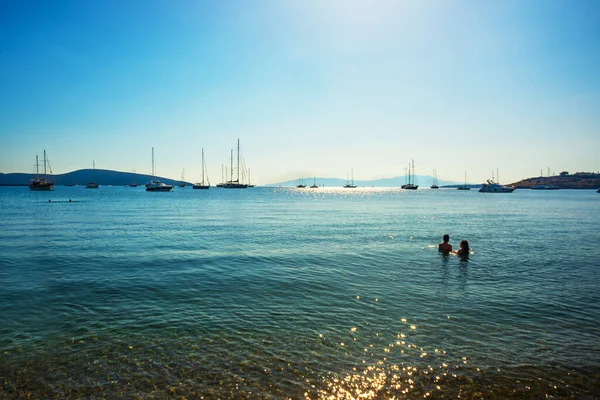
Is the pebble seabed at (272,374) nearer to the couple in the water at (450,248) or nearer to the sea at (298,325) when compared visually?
the sea at (298,325)

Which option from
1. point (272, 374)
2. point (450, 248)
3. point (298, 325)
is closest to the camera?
point (272, 374)

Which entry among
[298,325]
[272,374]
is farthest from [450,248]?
[272,374]

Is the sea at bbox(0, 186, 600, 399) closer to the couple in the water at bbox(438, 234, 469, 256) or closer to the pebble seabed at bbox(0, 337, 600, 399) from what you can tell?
the pebble seabed at bbox(0, 337, 600, 399)

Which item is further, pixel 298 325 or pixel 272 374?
pixel 298 325

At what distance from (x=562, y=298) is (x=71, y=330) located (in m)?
21.0

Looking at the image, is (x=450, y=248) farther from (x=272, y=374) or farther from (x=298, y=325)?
(x=272, y=374)

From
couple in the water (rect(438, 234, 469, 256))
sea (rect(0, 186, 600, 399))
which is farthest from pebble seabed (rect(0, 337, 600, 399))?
couple in the water (rect(438, 234, 469, 256))

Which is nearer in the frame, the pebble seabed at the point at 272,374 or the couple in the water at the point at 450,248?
the pebble seabed at the point at 272,374

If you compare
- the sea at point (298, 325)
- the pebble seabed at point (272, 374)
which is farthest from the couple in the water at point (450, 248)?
the pebble seabed at point (272, 374)

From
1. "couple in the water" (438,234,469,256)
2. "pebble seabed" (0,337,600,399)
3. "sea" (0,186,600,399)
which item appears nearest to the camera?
"pebble seabed" (0,337,600,399)

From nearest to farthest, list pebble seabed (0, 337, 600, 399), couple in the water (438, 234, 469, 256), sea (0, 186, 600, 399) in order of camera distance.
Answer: pebble seabed (0, 337, 600, 399), sea (0, 186, 600, 399), couple in the water (438, 234, 469, 256)

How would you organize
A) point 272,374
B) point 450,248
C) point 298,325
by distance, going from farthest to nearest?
point 450,248
point 298,325
point 272,374

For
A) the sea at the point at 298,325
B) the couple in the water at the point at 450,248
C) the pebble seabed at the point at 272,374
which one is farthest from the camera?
the couple in the water at the point at 450,248

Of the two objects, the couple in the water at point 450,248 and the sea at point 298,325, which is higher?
the couple in the water at point 450,248
